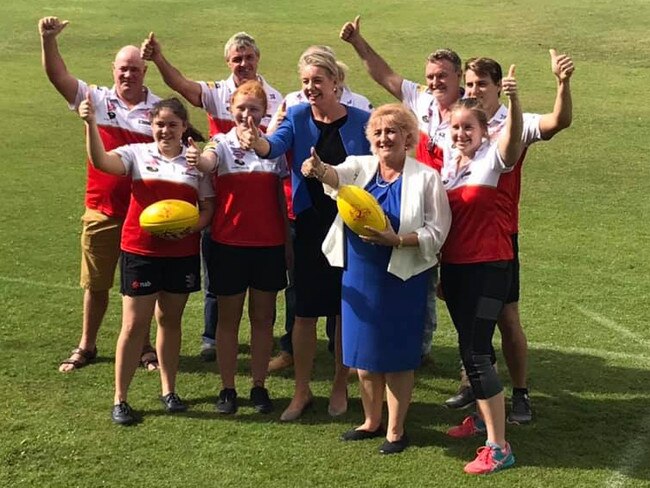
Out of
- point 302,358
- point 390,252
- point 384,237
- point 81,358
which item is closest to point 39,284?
point 81,358

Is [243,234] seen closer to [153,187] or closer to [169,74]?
[153,187]

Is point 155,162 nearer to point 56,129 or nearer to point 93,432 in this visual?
point 93,432

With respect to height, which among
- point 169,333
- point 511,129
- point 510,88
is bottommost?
point 169,333

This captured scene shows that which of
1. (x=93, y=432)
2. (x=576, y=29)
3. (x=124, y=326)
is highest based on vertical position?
(x=576, y=29)

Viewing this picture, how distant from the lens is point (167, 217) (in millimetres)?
5820

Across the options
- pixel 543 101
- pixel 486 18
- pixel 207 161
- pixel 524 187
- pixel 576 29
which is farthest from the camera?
pixel 486 18

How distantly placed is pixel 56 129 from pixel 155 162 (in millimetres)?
10465

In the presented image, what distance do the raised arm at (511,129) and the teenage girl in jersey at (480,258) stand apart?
0.03 m

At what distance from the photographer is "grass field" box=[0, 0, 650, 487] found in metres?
5.56

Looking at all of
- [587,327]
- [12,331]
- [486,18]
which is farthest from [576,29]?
[12,331]

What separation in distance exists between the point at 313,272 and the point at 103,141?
5.80 ft

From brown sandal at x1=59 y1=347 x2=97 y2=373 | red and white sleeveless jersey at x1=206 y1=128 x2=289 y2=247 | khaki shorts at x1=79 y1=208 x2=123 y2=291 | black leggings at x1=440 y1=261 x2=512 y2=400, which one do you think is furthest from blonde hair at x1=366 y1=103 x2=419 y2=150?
brown sandal at x1=59 y1=347 x2=97 y2=373

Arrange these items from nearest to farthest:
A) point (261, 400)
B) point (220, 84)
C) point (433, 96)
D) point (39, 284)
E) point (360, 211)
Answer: point (360, 211)
point (261, 400)
point (433, 96)
point (220, 84)
point (39, 284)

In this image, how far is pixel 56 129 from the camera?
16.0m
